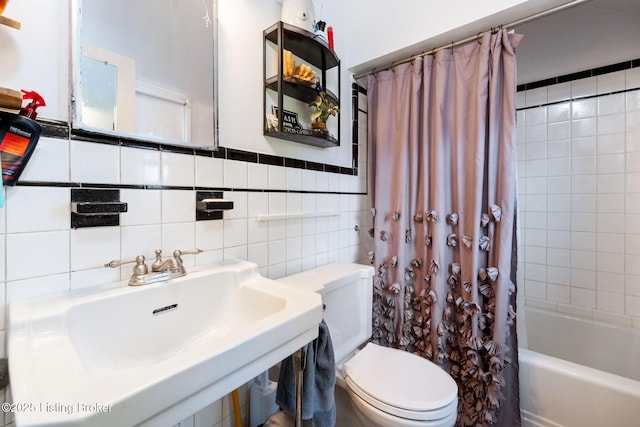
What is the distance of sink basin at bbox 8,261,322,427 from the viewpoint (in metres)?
0.39

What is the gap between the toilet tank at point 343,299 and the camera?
1187 millimetres

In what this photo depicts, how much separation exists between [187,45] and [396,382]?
1568 millimetres

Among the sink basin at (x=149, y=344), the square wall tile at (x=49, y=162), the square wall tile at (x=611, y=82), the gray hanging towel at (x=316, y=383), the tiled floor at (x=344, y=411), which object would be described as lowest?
the tiled floor at (x=344, y=411)

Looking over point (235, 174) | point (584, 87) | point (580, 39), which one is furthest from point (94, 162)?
point (584, 87)

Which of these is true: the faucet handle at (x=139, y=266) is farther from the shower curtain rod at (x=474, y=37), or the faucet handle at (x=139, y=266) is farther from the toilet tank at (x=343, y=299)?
the shower curtain rod at (x=474, y=37)

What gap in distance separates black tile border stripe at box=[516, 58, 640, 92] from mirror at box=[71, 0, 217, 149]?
7.61 feet

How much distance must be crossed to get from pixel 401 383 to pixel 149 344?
951mm

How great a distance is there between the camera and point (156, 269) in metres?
0.82

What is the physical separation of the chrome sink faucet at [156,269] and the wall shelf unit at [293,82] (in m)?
0.68

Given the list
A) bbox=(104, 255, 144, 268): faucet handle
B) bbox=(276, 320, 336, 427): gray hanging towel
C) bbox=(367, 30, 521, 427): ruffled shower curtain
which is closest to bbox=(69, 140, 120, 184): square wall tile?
bbox=(104, 255, 144, 268): faucet handle

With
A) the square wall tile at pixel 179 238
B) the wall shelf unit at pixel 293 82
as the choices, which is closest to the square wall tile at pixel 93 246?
the square wall tile at pixel 179 238

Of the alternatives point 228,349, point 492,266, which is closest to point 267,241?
point 228,349

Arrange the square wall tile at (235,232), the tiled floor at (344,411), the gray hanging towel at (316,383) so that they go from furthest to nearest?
1. the tiled floor at (344,411)
2. the square wall tile at (235,232)
3. the gray hanging towel at (316,383)

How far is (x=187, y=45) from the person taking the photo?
101cm
